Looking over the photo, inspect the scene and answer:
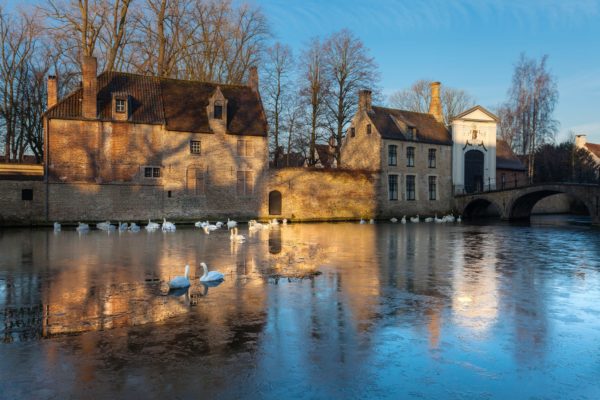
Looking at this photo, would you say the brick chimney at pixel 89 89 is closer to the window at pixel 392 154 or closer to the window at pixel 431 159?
the window at pixel 392 154

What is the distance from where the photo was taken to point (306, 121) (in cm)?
4297

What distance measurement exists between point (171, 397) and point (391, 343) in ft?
10.00

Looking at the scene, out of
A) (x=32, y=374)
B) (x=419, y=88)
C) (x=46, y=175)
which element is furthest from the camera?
(x=419, y=88)

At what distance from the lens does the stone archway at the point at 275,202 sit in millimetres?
36094

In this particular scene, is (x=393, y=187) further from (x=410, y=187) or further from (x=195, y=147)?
(x=195, y=147)

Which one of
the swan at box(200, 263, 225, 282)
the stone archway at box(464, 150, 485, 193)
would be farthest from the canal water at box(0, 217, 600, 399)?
the stone archway at box(464, 150, 485, 193)

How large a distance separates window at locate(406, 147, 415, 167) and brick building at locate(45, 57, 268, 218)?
1305cm

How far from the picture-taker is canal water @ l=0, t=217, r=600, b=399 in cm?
516

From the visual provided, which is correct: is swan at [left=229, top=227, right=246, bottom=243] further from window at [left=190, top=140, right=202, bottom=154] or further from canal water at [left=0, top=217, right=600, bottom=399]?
window at [left=190, top=140, right=202, bottom=154]

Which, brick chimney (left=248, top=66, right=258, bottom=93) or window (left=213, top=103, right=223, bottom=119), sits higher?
brick chimney (left=248, top=66, right=258, bottom=93)

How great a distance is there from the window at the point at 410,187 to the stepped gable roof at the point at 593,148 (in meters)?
33.2

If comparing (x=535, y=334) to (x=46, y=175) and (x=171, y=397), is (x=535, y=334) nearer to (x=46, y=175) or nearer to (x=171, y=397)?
(x=171, y=397)

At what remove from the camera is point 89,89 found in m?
29.8

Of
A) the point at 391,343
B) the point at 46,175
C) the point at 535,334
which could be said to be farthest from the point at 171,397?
the point at 46,175
